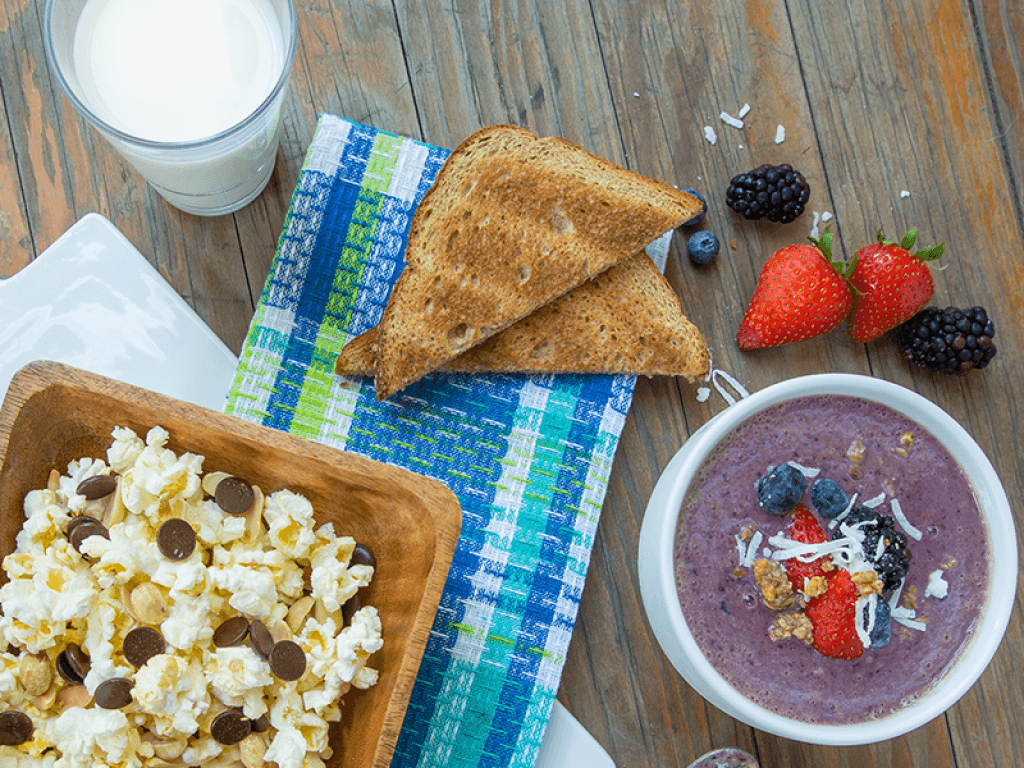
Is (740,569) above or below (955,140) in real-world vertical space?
below

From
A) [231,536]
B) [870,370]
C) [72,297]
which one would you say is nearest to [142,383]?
[72,297]

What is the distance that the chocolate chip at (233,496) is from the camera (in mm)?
1106

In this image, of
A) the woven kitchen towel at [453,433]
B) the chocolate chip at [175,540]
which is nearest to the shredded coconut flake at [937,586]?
the woven kitchen towel at [453,433]

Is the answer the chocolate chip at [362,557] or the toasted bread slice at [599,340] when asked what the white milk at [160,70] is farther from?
the chocolate chip at [362,557]

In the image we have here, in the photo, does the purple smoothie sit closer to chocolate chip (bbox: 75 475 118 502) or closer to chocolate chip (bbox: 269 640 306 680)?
chocolate chip (bbox: 269 640 306 680)

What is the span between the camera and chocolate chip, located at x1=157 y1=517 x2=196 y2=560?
1062 millimetres

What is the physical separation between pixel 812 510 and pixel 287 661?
757mm

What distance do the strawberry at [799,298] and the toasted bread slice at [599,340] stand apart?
0.37 feet

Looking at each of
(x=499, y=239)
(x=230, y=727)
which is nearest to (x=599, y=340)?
(x=499, y=239)

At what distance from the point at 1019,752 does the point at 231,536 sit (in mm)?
1456

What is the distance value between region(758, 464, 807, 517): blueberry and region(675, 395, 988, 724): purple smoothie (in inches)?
1.0

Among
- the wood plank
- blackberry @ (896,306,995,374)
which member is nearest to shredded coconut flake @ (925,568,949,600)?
blackberry @ (896,306,995,374)

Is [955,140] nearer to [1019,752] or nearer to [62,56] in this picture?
[1019,752]

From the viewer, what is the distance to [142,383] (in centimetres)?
138
